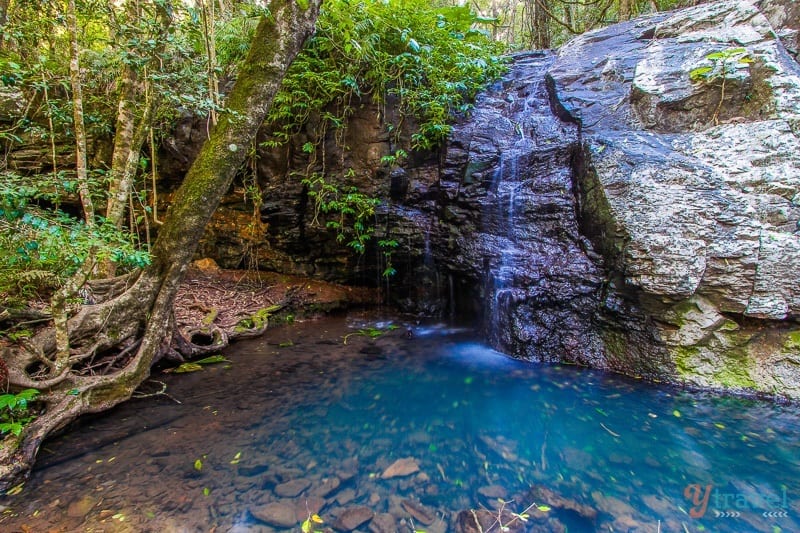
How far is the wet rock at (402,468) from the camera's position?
111 inches

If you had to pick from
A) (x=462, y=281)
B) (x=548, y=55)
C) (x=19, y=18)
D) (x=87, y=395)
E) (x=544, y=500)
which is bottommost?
(x=544, y=500)

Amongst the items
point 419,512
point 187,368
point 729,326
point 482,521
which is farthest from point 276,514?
point 729,326

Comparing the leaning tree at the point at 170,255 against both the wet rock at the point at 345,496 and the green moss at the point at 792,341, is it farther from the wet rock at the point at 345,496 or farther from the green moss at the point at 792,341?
the green moss at the point at 792,341

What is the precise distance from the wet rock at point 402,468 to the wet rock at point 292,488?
0.62 m

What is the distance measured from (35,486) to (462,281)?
586 cm

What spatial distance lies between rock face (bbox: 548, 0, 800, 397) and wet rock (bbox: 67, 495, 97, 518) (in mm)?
5474

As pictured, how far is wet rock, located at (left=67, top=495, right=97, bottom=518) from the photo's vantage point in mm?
2256

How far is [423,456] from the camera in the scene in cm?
306

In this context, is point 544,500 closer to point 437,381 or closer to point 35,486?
point 437,381

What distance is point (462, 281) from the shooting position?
6703 mm

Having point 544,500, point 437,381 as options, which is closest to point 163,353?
point 437,381

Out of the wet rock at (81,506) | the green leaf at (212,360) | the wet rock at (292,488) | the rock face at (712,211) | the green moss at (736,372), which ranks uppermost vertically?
the rock face at (712,211)

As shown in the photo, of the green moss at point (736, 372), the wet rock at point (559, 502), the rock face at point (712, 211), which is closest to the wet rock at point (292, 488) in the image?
the wet rock at point (559, 502)

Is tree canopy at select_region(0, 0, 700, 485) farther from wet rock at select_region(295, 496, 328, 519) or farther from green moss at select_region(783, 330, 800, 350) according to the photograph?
green moss at select_region(783, 330, 800, 350)
